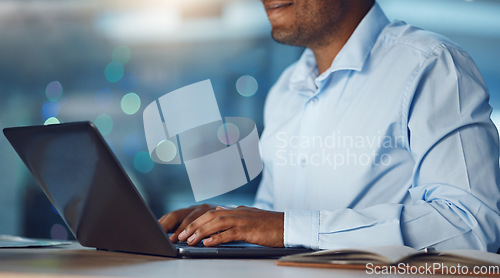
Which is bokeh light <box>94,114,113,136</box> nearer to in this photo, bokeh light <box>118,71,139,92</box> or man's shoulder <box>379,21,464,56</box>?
bokeh light <box>118,71,139,92</box>

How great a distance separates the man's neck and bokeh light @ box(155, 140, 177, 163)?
1.18 m

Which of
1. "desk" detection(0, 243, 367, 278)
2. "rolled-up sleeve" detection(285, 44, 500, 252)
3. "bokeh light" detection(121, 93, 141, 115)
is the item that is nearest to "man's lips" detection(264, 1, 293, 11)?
"rolled-up sleeve" detection(285, 44, 500, 252)

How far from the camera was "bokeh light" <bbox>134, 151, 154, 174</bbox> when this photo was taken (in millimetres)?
2588

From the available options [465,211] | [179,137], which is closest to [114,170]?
[465,211]

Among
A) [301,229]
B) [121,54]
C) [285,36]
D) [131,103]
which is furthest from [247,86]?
→ [301,229]

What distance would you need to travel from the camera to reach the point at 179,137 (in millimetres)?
2455

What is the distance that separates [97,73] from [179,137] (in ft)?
2.09

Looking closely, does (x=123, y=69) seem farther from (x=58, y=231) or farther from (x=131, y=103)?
(x=58, y=231)

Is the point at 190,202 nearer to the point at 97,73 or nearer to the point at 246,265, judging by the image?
the point at 97,73

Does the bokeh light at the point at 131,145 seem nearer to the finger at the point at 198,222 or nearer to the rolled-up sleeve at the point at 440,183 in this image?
the rolled-up sleeve at the point at 440,183

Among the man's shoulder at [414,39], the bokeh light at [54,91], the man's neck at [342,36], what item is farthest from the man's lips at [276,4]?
the bokeh light at [54,91]

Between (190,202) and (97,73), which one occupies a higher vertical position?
(97,73)

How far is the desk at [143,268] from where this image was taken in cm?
51

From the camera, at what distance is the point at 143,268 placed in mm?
567
